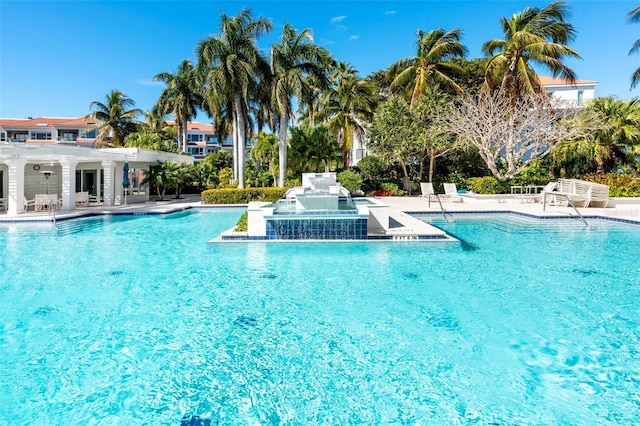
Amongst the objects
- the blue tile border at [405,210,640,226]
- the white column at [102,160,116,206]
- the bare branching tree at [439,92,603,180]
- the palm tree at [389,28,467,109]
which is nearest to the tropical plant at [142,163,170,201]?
the white column at [102,160,116,206]

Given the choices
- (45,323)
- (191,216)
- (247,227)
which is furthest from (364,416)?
(191,216)

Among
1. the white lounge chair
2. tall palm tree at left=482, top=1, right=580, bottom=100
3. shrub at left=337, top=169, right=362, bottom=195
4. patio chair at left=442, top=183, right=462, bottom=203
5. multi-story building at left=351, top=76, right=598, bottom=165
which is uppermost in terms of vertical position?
multi-story building at left=351, top=76, right=598, bottom=165

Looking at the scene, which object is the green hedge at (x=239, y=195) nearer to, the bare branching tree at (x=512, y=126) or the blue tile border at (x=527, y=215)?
the blue tile border at (x=527, y=215)

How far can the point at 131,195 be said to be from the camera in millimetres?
26500

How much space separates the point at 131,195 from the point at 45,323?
2272 centimetres

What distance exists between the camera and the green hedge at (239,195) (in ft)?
75.9

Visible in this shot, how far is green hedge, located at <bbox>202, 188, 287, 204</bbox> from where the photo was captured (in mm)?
23141

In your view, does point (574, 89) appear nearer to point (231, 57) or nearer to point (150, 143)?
point (231, 57)

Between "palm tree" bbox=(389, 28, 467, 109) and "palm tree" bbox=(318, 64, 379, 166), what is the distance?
2657 mm

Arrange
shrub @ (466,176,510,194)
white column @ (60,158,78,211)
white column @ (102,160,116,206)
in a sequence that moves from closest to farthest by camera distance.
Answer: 1. white column @ (60,158,78,211)
2. white column @ (102,160,116,206)
3. shrub @ (466,176,510,194)

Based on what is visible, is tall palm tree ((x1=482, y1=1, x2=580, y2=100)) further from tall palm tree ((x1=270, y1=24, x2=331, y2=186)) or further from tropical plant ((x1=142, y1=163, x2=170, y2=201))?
tropical plant ((x1=142, y1=163, x2=170, y2=201))

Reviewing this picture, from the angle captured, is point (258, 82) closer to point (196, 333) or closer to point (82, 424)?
point (196, 333)

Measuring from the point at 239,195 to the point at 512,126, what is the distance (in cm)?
1766

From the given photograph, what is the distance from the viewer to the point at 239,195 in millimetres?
23375
